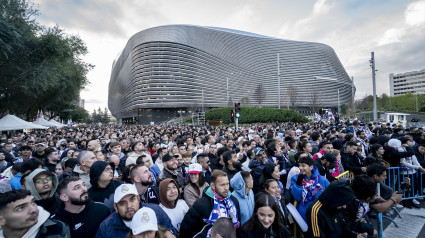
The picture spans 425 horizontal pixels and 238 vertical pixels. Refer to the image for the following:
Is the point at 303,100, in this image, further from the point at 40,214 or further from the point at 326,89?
the point at 40,214

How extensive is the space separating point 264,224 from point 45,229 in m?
2.33

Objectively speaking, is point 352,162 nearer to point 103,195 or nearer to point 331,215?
point 331,215

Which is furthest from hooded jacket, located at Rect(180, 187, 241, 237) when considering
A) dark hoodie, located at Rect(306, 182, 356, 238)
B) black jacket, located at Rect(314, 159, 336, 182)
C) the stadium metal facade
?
the stadium metal facade

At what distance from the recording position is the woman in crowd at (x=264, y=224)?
252 cm

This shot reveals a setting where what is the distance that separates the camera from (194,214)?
272 centimetres

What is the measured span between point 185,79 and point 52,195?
83.3 meters

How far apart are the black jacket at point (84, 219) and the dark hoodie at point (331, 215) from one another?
268cm

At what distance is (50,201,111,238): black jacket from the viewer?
8.45ft

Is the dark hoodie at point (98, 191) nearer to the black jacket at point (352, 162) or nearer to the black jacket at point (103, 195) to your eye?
the black jacket at point (103, 195)

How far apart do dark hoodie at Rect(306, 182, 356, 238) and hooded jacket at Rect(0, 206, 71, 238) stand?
291 centimetres

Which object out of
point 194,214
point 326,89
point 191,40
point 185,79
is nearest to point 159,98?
point 185,79

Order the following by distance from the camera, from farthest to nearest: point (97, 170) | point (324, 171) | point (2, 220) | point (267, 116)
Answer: point (267, 116) → point (324, 171) → point (97, 170) → point (2, 220)

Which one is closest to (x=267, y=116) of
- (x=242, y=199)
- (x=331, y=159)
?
(x=331, y=159)

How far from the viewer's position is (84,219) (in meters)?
2.65
